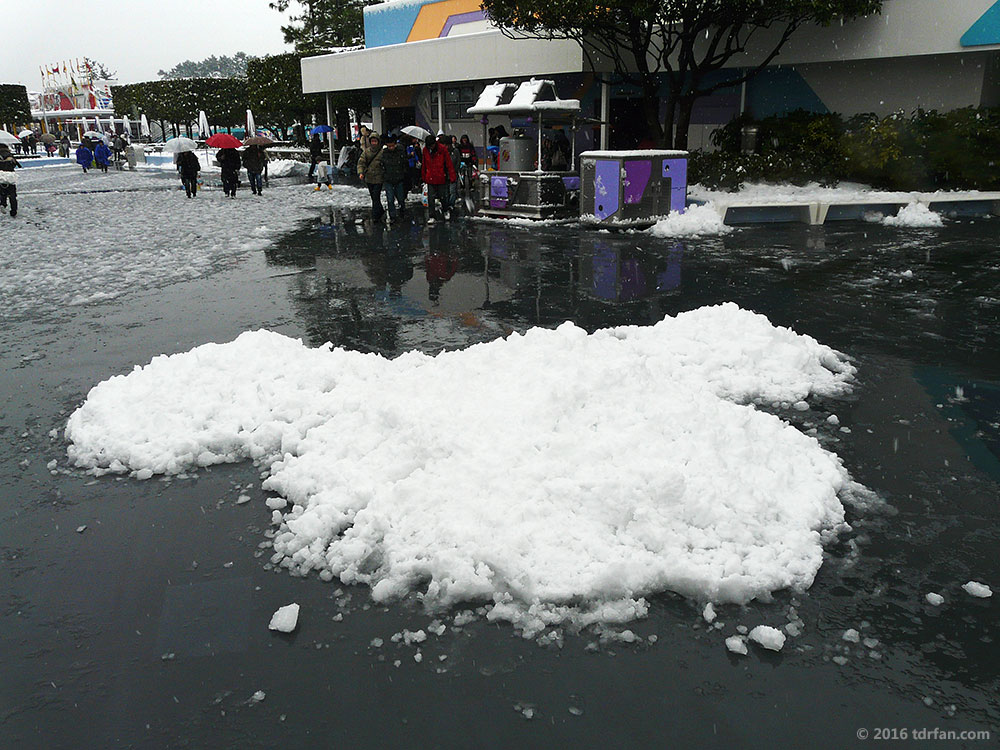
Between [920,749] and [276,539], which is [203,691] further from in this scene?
[920,749]

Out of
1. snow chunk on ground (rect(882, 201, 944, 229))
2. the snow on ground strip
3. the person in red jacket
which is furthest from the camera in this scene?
the person in red jacket

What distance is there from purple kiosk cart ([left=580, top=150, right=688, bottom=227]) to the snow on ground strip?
6286 mm

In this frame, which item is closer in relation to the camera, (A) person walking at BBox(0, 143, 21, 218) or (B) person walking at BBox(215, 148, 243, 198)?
(A) person walking at BBox(0, 143, 21, 218)

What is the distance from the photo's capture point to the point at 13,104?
2584 inches

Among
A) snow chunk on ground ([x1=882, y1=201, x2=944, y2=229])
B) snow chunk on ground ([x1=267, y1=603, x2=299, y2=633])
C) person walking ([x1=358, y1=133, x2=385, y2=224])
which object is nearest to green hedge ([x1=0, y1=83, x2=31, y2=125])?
person walking ([x1=358, y1=133, x2=385, y2=224])

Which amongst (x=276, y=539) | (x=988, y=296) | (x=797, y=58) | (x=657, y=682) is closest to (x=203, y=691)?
(x=276, y=539)

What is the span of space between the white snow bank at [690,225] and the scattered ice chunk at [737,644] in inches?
466

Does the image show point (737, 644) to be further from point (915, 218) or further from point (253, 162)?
point (253, 162)

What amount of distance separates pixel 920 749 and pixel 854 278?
8710mm

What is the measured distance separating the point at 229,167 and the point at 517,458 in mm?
21068

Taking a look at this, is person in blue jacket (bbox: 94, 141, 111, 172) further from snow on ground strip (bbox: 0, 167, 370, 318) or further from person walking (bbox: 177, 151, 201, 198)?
person walking (bbox: 177, 151, 201, 198)

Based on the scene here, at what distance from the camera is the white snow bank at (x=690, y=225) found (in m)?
14.4

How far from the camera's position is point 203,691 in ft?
9.62

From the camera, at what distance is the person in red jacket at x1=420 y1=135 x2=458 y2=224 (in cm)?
1675
